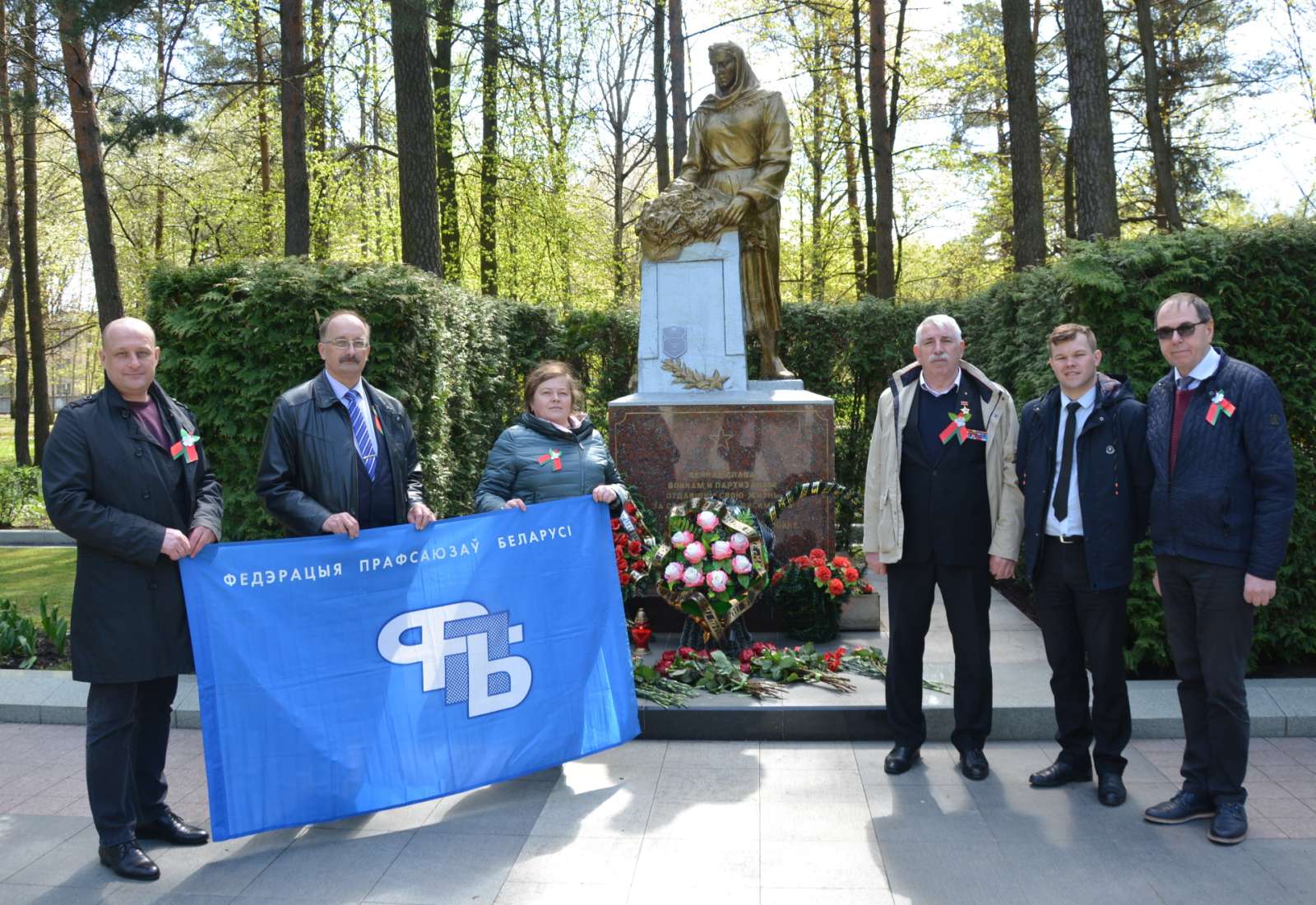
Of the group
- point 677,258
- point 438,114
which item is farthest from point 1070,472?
point 438,114

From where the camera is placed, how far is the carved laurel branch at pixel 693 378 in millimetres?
7301

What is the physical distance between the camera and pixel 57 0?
875cm

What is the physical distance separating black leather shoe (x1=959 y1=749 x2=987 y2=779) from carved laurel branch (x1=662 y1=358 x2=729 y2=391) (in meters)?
3.62

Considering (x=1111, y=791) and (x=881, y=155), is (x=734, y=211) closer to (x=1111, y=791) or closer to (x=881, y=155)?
(x=1111, y=791)

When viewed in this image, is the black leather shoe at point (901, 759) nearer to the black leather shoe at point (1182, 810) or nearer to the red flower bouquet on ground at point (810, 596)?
the black leather shoe at point (1182, 810)

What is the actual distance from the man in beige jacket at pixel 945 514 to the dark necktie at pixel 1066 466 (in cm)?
20

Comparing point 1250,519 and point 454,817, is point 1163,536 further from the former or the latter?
point 454,817

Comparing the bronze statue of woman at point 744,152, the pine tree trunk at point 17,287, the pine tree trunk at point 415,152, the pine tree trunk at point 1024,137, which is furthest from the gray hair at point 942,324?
the pine tree trunk at point 17,287

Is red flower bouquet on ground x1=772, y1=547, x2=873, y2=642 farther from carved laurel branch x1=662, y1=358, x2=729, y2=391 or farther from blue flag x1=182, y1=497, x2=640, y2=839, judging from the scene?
blue flag x1=182, y1=497, x2=640, y2=839

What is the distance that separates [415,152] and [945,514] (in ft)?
27.5

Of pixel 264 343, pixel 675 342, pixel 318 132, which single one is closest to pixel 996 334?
pixel 675 342

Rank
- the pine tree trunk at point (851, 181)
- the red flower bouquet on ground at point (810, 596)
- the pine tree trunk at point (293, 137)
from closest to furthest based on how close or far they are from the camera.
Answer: the red flower bouquet on ground at point (810, 596), the pine tree trunk at point (293, 137), the pine tree trunk at point (851, 181)

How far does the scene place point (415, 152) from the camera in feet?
35.1

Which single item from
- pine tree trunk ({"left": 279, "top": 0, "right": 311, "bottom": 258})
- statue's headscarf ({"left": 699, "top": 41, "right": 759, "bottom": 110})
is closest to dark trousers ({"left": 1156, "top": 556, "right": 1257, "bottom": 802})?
statue's headscarf ({"left": 699, "top": 41, "right": 759, "bottom": 110})
